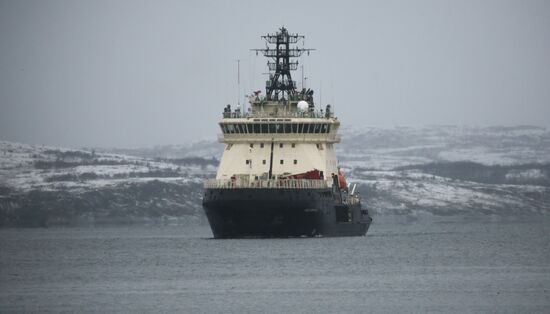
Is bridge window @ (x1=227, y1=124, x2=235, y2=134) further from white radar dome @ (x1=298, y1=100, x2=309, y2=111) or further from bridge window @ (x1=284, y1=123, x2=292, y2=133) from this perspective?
white radar dome @ (x1=298, y1=100, x2=309, y2=111)

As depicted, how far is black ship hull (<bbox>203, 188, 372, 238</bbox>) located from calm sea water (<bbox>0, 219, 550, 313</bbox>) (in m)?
1.54

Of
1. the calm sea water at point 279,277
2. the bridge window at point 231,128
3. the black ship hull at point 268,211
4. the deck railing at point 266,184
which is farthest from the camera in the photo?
the bridge window at point 231,128

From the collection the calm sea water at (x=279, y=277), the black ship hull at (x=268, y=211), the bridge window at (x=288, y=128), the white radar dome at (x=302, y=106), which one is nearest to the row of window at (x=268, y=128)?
the bridge window at (x=288, y=128)

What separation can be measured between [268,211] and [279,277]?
24739 mm

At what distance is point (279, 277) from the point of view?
3696 inches

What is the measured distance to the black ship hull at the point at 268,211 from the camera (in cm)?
11800

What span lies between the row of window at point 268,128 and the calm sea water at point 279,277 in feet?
27.7

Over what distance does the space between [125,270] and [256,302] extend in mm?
18737

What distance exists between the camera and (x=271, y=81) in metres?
129

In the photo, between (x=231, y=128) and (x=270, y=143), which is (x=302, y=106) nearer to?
(x=270, y=143)

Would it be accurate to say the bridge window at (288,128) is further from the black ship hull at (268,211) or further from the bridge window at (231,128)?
the black ship hull at (268,211)

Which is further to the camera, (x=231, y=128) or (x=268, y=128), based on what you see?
(x=231, y=128)

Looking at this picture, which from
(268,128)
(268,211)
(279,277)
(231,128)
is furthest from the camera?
(231,128)

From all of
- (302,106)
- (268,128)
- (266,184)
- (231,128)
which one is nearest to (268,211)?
(266,184)
